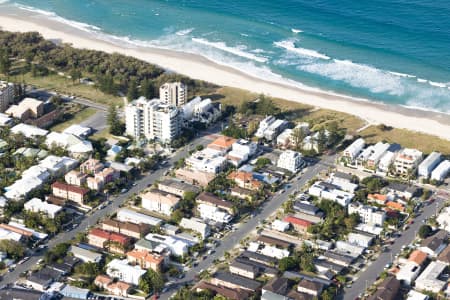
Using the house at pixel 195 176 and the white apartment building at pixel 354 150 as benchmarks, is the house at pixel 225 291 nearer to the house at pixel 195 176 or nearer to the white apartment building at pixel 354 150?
the house at pixel 195 176

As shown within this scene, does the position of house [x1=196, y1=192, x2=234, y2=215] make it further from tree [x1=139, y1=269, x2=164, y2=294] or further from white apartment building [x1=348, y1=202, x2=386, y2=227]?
tree [x1=139, y1=269, x2=164, y2=294]

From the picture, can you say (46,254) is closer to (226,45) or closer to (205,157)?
(205,157)

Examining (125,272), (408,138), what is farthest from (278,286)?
(408,138)

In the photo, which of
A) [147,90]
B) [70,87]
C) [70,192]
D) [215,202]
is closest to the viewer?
[215,202]

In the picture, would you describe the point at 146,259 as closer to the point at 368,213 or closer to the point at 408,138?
the point at 368,213

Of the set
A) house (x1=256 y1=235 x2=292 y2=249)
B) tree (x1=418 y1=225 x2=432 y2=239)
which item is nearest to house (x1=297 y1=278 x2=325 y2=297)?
house (x1=256 y1=235 x2=292 y2=249)
